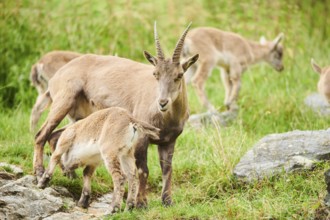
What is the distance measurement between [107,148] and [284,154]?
7.33 feet

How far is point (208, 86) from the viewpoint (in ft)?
44.8

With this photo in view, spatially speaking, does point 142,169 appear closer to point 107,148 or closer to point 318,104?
point 107,148

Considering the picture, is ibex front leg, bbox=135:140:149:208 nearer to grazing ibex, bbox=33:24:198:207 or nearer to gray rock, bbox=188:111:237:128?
grazing ibex, bbox=33:24:198:207

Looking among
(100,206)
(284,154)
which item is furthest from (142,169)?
(284,154)

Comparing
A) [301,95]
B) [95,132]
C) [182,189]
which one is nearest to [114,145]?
[95,132]

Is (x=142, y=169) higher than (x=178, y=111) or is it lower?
lower

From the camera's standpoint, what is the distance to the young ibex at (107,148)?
7035 mm

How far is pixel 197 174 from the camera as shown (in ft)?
28.4

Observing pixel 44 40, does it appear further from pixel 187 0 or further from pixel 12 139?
pixel 187 0

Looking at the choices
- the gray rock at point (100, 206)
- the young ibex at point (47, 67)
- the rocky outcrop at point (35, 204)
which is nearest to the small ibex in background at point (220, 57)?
the young ibex at point (47, 67)

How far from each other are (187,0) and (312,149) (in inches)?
342

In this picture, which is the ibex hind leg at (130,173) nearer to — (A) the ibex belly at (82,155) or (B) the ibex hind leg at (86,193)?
(A) the ibex belly at (82,155)

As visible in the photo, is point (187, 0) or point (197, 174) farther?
point (187, 0)

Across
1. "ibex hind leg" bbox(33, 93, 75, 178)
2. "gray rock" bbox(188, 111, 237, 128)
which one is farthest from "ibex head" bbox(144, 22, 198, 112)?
"gray rock" bbox(188, 111, 237, 128)
